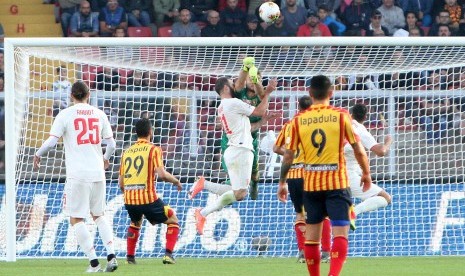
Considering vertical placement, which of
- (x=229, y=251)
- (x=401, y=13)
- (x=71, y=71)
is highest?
(x=401, y=13)

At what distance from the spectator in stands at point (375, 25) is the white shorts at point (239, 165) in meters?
6.11

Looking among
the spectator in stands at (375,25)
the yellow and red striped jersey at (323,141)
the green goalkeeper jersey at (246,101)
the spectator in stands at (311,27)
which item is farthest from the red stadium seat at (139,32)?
the yellow and red striped jersey at (323,141)

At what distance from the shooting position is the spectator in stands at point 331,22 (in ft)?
66.2

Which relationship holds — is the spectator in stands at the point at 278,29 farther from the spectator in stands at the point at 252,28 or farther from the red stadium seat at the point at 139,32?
the red stadium seat at the point at 139,32

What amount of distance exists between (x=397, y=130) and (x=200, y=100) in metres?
2.56

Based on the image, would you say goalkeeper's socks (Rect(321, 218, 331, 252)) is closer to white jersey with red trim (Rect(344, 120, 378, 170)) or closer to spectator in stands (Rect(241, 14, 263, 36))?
white jersey with red trim (Rect(344, 120, 378, 170))

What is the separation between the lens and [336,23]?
66.4 feet

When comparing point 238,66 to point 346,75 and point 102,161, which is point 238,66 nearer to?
point 346,75

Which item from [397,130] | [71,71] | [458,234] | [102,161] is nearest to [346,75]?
[397,130]

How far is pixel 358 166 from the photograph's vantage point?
13820 mm

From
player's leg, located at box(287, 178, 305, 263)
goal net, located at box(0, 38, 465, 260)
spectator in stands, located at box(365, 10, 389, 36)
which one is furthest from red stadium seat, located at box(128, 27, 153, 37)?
player's leg, located at box(287, 178, 305, 263)

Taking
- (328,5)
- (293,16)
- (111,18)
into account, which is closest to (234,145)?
(293,16)

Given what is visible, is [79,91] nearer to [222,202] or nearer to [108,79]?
[222,202]

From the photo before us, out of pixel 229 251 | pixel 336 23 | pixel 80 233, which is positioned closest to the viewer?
pixel 80 233
